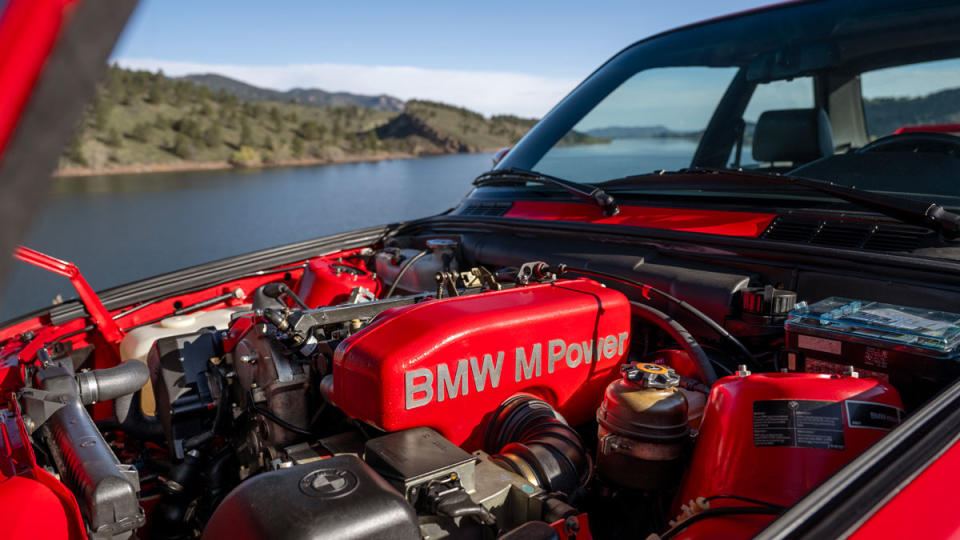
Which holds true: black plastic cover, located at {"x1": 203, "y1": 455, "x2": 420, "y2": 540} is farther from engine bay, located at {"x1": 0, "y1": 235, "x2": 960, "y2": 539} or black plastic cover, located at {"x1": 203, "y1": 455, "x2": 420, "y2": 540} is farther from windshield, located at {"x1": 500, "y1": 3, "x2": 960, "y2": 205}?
windshield, located at {"x1": 500, "y1": 3, "x2": 960, "y2": 205}

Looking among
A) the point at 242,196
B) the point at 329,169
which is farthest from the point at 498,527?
the point at 329,169

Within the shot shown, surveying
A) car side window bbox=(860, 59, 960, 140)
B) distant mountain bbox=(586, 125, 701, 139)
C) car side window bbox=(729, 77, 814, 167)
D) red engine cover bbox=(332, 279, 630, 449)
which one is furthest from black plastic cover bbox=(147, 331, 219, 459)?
car side window bbox=(860, 59, 960, 140)

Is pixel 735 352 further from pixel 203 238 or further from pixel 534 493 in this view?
pixel 203 238

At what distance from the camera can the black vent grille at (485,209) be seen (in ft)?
8.39

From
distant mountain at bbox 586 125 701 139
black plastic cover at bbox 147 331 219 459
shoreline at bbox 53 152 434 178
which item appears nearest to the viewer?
black plastic cover at bbox 147 331 219 459

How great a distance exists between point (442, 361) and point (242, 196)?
44.4ft

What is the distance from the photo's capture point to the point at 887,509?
2.92 feet

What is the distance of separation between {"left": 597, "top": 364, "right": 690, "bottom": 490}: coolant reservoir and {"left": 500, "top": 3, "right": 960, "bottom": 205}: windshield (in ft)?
3.43

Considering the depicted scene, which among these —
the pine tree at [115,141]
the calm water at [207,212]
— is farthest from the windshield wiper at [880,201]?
the pine tree at [115,141]

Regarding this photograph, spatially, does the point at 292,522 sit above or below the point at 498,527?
above

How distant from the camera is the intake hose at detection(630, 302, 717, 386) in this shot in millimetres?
1591

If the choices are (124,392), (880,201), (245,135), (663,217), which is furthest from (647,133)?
(245,135)

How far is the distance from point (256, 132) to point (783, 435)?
18512mm

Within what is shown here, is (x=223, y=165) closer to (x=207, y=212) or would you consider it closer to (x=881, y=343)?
(x=207, y=212)
